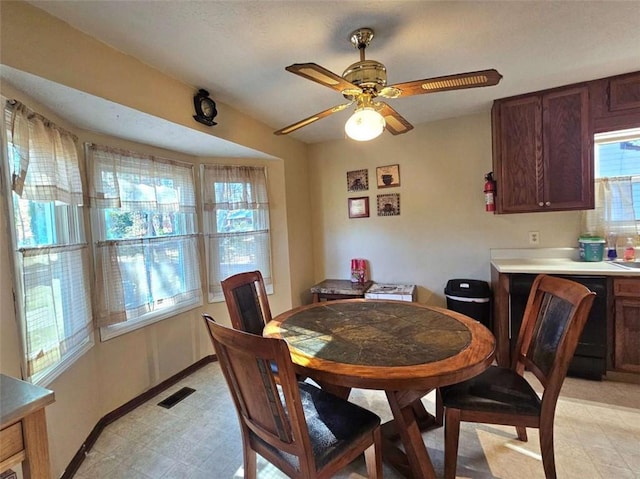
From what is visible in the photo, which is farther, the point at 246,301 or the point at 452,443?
the point at 246,301

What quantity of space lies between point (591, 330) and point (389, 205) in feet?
6.60

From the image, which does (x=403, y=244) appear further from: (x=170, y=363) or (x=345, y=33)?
(x=170, y=363)

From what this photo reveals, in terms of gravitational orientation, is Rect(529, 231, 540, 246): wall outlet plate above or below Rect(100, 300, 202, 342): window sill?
above

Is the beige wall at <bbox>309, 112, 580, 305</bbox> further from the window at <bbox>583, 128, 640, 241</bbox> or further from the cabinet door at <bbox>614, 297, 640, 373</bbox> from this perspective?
the cabinet door at <bbox>614, 297, 640, 373</bbox>

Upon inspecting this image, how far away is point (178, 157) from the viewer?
2.81 m

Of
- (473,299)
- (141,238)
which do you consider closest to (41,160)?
(141,238)

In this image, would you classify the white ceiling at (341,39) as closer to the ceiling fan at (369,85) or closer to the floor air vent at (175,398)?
the ceiling fan at (369,85)

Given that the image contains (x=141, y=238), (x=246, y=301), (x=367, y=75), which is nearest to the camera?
(x=367, y=75)

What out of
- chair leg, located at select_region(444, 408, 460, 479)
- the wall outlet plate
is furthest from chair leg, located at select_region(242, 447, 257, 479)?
the wall outlet plate

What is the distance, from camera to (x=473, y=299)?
9.09 feet

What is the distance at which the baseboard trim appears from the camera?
1.70 meters

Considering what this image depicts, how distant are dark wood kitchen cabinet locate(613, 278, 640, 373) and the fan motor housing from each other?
2.31 m

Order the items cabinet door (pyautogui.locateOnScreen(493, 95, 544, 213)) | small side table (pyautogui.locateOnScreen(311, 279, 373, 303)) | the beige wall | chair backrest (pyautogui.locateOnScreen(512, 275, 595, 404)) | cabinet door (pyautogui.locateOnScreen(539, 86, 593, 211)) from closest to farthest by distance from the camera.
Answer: chair backrest (pyautogui.locateOnScreen(512, 275, 595, 404)) < cabinet door (pyautogui.locateOnScreen(539, 86, 593, 211)) < cabinet door (pyautogui.locateOnScreen(493, 95, 544, 213)) < the beige wall < small side table (pyautogui.locateOnScreen(311, 279, 373, 303))

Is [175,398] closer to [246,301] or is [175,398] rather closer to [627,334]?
[246,301]
